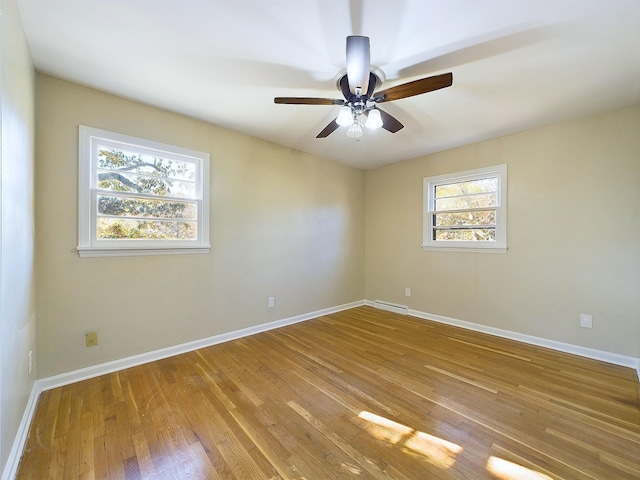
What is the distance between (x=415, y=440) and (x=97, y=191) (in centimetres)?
303

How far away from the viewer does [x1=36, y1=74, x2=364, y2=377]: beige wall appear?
2.10 meters

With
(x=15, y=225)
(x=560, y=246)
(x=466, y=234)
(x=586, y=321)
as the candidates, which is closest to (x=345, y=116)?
(x=15, y=225)

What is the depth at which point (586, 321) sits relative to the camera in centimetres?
270

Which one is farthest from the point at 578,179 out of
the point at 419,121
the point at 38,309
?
the point at 38,309

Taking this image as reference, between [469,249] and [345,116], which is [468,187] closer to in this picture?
[469,249]

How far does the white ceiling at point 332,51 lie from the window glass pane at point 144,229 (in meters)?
1.13

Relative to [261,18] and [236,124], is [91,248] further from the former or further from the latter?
[261,18]

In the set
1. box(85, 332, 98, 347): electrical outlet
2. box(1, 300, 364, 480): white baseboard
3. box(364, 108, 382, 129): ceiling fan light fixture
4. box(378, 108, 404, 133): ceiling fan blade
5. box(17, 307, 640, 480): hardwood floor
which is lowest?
box(17, 307, 640, 480): hardwood floor

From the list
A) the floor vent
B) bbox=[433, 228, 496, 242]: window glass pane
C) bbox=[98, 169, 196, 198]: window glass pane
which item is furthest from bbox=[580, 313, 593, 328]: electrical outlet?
bbox=[98, 169, 196, 198]: window glass pane

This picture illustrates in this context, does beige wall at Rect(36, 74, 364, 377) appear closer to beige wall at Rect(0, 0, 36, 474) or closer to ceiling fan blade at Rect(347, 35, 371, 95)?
beige wall at Rect(0, 0, 36, 474)

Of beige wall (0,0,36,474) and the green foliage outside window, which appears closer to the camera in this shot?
beige wall (0,0,36,474)

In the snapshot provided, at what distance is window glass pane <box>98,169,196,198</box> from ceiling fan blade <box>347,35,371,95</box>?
203 centimetres

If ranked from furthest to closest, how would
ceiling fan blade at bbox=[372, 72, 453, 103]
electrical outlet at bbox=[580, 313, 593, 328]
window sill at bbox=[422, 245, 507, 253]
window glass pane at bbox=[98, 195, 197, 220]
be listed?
window sill at bbox=[422, 245, 507, 253], electrical outlet at bbox=[580, 313, 593, 328], window glass pane at bbox=[98, 195, 197, 220], ceiling fan blade at bbox=[372, 72, 453, 103]

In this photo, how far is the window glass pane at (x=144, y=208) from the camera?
2355 mm
